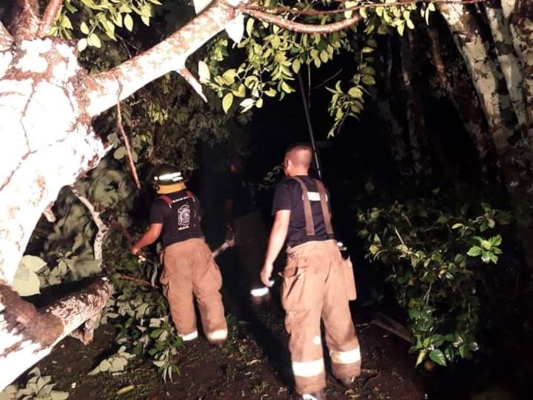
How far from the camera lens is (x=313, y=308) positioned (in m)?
4.09

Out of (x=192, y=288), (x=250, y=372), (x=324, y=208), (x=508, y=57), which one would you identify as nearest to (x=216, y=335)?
(x=192, y=288)

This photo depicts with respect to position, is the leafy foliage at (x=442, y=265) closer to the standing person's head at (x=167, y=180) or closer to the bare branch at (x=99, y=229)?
the standing person's head at (x=167, y=180)

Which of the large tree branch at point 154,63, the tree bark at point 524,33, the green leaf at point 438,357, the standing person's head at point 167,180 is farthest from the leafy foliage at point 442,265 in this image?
the large tree branch at point 154,63

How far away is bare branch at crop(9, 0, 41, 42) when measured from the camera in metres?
1.83

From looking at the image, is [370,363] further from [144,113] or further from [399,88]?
[144,113]

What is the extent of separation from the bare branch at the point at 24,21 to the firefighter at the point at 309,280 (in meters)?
2.45

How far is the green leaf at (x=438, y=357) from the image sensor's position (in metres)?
3.83

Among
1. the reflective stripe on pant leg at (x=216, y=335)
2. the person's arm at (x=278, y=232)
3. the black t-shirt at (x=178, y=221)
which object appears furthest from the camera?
the reflective stripe on pant leg at (x=216, y=335)

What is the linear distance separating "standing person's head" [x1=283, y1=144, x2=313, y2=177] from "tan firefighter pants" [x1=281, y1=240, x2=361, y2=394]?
0.62 meters

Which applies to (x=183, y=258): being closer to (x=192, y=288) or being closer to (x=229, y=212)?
(x=192, y=288)

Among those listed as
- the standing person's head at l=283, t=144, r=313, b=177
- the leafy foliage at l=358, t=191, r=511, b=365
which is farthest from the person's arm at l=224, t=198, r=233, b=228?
the standing person's head at l=283, t=144, r=313, b=177

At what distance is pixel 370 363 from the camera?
4.74 meters

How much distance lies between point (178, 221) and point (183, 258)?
1.30 feet

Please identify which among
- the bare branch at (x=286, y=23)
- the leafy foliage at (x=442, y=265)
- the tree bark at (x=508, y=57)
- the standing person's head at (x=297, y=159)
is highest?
the bare branch at (x=286, y=23)
